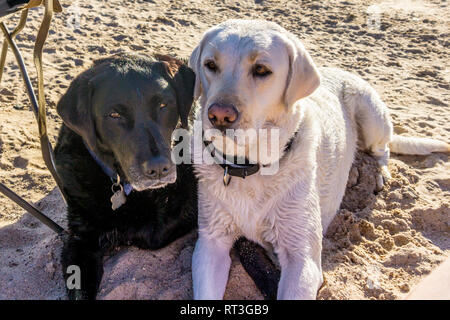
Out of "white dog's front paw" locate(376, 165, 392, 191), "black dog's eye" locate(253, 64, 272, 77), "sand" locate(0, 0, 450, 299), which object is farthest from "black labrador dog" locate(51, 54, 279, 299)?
"white dog's front paw" locate(376, 165, 392, 191)

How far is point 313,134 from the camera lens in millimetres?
2811

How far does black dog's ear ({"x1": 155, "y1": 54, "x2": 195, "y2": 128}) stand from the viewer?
2.73m

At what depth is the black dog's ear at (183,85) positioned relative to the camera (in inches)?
107

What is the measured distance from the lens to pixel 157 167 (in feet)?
7.88

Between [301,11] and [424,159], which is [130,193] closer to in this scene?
[424,159]

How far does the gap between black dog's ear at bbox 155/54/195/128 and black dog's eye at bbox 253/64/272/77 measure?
478mm

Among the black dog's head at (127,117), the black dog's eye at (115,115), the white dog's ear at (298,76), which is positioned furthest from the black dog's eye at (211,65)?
the black dog's eye at (115,115)

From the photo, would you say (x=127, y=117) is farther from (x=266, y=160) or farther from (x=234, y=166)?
(x=266, y=160)

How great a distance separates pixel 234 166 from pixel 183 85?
0.59m

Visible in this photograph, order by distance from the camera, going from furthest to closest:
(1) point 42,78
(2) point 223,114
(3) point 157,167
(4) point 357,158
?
(4) point 357,158, (1) point 42,78, (3) point 157,167, (2) point 223,114

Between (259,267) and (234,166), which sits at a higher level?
(234,166)

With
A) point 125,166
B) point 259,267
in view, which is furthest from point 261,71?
point 259,267
